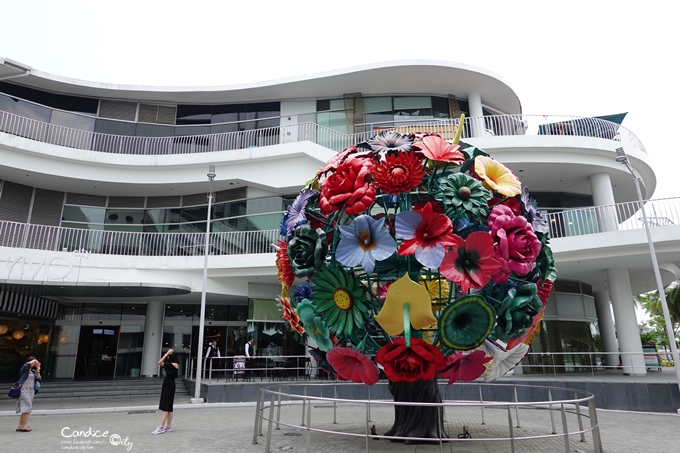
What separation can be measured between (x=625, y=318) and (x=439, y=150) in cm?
1445

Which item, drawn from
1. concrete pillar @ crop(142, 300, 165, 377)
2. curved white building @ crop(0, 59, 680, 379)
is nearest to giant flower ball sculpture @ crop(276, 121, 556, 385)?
curved white building @ crop(0, 59, 680, 379)

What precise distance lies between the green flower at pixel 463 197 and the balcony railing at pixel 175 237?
11.5 metres

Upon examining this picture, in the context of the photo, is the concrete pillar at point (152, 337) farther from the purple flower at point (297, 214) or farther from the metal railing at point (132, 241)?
the purple flower at point (297, 214)

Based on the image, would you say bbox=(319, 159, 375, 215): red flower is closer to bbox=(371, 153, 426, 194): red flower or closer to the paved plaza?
bbox=(371, 153, 426, 194): red flower

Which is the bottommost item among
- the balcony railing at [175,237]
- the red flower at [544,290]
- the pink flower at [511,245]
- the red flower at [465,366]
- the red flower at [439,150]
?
the red flower at [465,366]

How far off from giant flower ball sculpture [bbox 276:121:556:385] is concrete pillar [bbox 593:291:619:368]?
1608cm

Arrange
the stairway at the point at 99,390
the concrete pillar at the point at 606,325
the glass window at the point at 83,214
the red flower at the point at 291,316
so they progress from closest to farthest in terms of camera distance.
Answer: the red flower at the point at 291,316 → the stairway at the point at 99,390 → the concrete pillar at the point at 606,325 → the glass window at the point at 83,214

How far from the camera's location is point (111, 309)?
21.0 meters

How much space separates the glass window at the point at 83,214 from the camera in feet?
68.7

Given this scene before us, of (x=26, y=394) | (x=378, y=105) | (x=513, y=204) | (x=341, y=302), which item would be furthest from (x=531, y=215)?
(x=378, y=105)

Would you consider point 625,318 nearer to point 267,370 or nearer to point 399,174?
point 267,370

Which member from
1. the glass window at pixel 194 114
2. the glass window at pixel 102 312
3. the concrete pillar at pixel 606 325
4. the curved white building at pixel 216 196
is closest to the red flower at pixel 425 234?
the curved white building at pixel 216 196

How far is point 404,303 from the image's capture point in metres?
5.71

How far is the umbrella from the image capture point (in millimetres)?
18578
